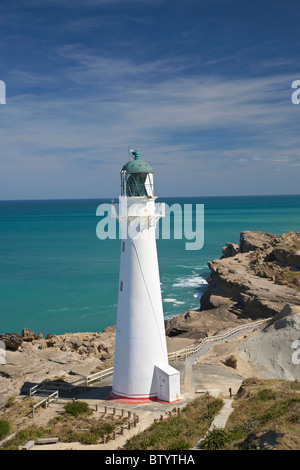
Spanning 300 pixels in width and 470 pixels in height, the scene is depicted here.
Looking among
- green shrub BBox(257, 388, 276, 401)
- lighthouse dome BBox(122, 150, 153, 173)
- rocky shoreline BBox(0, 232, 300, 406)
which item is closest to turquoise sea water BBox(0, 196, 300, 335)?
rocky shoreline BBox(0, 232, 300, 406)

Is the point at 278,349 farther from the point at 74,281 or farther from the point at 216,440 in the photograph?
the point at 74,281

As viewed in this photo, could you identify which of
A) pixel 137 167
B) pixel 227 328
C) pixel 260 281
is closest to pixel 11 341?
pixel 227 328

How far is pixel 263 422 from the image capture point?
40.5ft

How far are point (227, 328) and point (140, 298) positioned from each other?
1652 cm

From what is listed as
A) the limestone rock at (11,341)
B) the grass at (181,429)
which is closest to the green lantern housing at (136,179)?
the grass at (181,429)

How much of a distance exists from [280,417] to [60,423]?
7448 mm

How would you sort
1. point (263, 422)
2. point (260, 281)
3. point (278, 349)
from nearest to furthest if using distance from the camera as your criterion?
point (263, 422) < point (278, 349) < point (260, 281)

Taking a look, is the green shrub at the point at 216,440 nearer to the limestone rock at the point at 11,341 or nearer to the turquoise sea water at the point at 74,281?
the limestone rock at the point at 11,341

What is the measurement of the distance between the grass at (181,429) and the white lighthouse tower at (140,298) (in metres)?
1.77

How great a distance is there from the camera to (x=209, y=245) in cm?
10650

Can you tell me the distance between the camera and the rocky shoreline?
23859 millimetres

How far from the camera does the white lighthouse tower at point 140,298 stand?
16797 millimetres

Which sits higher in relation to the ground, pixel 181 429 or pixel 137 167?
pixel 137 167

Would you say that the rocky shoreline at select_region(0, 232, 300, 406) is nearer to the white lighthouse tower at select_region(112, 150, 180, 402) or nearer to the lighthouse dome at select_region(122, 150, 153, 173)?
the white lighthouse tower at select_region(112, 150, 180, 402)
